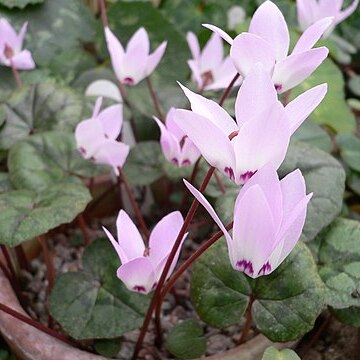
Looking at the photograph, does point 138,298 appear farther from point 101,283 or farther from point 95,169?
point 95,169

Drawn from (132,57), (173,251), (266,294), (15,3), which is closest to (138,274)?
(173,251)

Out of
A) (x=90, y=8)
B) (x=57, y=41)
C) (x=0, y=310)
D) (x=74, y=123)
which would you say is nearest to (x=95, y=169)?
(x=74, y=123)

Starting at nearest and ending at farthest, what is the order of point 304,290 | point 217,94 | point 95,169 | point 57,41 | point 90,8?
1. point 304,290
2. point 95,169
3. point 217,94
4. point 57,41
5. point 90,8

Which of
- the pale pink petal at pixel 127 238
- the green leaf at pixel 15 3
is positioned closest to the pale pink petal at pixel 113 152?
the pale pink petal at pixel 127 238

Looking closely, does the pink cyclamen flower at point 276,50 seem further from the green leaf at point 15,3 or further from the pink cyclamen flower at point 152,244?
the green leaf at point 15,3

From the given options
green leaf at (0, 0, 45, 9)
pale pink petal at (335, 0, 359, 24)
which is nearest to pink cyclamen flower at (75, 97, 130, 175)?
pale pink petal at (335, 0, 359, 24)

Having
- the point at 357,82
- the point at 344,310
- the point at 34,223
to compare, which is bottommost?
the point at 357,82
